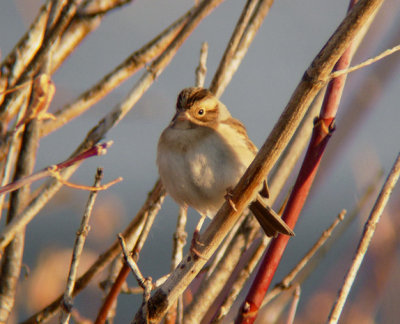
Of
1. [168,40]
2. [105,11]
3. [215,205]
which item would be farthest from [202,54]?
[215,205]

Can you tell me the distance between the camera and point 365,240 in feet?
5.59

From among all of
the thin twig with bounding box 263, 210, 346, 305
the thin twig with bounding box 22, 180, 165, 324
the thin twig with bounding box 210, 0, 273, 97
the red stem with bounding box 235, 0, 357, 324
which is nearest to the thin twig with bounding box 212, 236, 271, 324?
the thin twig with bounding box 263, 210, 346, 305

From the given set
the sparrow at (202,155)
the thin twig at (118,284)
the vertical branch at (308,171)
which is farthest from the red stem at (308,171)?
the sparrow at (202,155)

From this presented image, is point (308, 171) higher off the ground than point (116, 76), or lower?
lower

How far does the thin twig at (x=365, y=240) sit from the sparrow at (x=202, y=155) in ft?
3.01

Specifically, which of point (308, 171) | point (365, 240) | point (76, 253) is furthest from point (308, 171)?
point (76, 253)

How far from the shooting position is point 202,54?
8.45 feet

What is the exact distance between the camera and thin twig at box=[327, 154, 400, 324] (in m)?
1.67

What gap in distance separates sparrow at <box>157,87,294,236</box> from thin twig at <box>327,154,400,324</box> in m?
0.92

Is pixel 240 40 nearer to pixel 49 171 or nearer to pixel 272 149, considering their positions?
pixel 272 149

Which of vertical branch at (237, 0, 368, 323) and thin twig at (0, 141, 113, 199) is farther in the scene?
vertical branch at (237, 0, 368, 323)

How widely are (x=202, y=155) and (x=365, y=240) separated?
4.04 ft

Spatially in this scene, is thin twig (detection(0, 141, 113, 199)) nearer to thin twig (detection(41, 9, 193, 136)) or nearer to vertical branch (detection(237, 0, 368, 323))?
vertical branch (detection(237, 0, 368, 323))

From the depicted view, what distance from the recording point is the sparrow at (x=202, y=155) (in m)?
2.81
